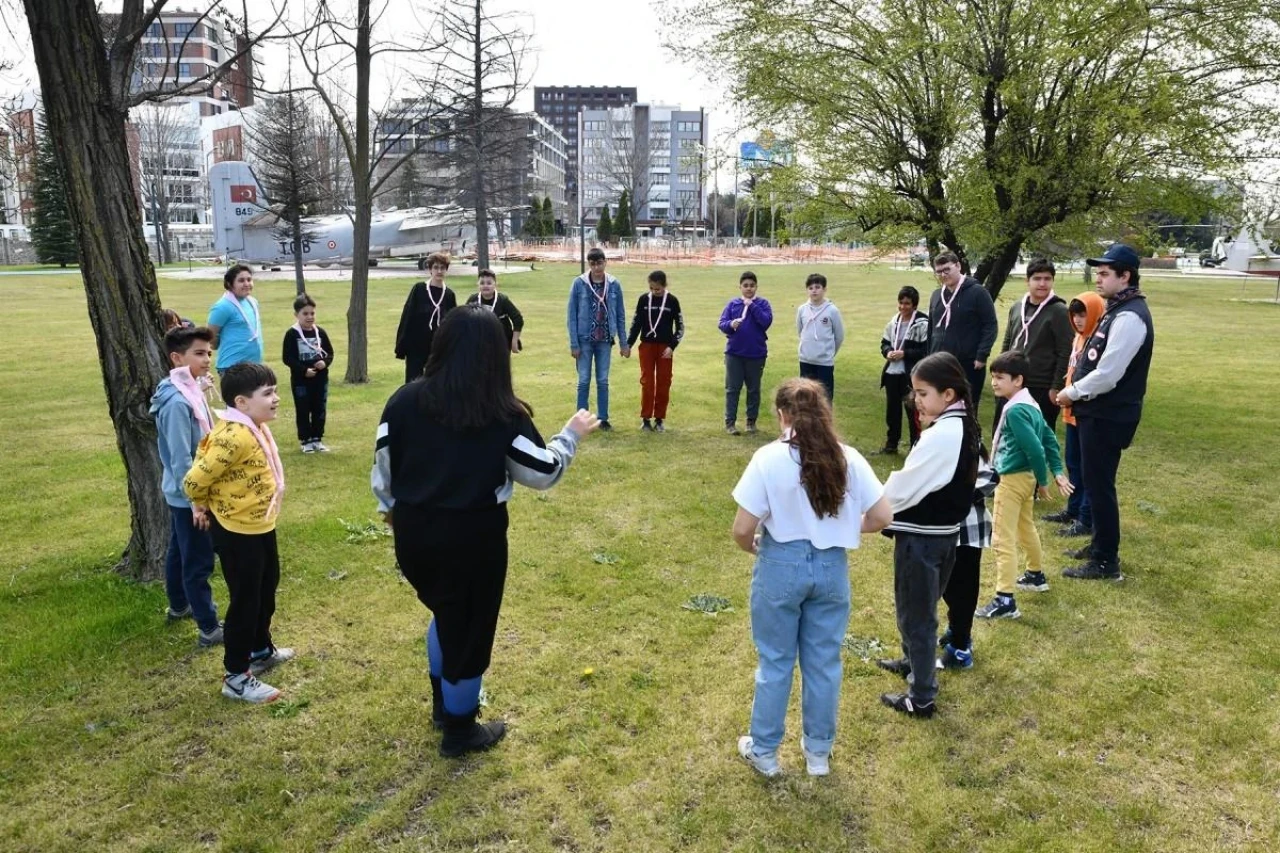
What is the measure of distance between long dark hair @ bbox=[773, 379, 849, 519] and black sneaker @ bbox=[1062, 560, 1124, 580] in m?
3.46

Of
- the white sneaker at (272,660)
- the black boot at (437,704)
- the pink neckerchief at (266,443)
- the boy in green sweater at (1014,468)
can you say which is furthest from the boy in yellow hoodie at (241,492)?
the boy in green sweater at (1014,468)

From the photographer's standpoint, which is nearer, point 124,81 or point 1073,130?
point 124,81

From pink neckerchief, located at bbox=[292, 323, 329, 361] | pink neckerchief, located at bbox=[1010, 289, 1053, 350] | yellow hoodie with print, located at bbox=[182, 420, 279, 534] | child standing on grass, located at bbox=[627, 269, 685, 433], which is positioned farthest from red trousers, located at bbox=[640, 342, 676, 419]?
yellow hoodie with print, located at bbox=[182, 420, 279, 534]

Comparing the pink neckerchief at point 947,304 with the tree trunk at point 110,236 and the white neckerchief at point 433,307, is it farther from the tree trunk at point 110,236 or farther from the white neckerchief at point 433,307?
the tree trunk at point 110,236

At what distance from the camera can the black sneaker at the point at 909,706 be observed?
3939 mm

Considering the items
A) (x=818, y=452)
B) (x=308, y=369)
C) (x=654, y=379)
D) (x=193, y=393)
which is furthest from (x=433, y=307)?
(x=818, y=452)

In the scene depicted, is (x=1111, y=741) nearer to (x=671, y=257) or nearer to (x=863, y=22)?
(x=863, y=22)

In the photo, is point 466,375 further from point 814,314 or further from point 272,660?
point 814,314

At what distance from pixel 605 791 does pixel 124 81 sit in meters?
4.91

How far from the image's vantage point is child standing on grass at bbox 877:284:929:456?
27.7 feet

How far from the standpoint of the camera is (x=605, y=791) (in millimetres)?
3395

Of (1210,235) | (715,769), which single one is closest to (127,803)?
(715,769)

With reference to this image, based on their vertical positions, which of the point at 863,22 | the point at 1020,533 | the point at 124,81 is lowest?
the point at 1020,533

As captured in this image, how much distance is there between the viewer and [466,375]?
119 inches
